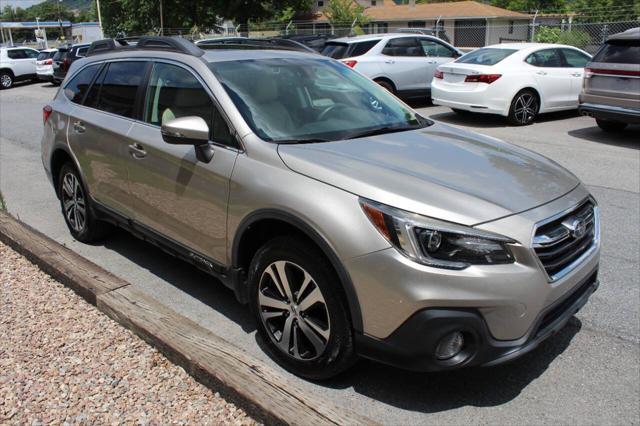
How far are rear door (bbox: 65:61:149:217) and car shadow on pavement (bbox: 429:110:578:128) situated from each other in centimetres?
836

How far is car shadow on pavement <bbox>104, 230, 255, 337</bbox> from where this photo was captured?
4199 millimetres

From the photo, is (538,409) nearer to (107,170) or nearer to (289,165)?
(289,165)

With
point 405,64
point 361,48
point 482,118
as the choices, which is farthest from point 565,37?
point 361,48

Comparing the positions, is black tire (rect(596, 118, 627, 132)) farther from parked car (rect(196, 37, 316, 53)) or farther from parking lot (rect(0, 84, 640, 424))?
parked car (rect(196, 37, 316, 53))

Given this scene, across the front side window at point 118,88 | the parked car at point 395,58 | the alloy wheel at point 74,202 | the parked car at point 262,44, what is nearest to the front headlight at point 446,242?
the parked car at point 262,44

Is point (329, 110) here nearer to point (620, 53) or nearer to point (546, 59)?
point (620, 53)

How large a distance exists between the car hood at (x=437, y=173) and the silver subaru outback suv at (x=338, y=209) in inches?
0.5

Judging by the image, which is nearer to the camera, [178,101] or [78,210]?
[178,101]

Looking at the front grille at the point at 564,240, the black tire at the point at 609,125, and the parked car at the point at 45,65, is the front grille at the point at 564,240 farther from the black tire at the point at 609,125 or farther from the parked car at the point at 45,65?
the parked car at the point at 45,65

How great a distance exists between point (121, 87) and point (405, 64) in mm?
10311

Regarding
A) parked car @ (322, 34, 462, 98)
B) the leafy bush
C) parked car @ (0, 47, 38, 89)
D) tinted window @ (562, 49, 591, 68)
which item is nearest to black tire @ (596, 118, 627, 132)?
tinted window @ (562, 49, 591, 68)

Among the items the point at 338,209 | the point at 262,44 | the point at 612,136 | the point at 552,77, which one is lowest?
the point at 612,136

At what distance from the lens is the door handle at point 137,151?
421cm

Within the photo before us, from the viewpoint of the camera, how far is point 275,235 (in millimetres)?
3359
